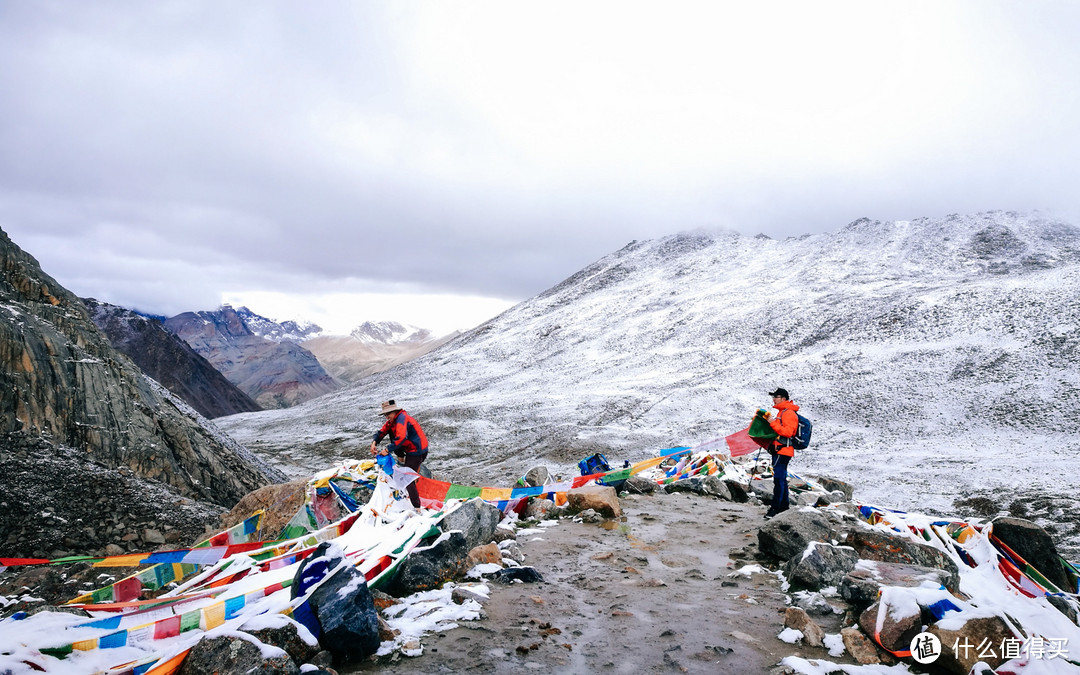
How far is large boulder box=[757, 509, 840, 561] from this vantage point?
7.22 m

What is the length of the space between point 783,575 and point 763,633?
186 cm

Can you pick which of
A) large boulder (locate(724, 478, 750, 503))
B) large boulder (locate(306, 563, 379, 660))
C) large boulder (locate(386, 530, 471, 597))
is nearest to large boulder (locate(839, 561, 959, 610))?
large boulder (locate(386, 530, 471, 597))

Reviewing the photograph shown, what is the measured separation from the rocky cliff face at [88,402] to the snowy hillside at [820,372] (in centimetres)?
1458

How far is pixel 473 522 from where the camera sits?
23.9 feet

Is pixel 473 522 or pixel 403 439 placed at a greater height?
pixel 403 439

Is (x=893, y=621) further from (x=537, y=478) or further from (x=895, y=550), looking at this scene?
(x=537, y=478)

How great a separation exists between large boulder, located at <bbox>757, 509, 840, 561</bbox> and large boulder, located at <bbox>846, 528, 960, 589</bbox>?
1.15ft

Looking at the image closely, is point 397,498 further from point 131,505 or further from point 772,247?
point 772,247

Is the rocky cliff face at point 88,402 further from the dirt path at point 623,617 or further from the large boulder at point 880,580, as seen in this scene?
the large boulder at point 880,580

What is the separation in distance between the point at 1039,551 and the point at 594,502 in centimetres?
619

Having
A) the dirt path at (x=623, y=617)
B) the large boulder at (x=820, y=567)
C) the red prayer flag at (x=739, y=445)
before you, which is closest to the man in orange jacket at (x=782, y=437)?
the dirt path at (x=623, y=617)

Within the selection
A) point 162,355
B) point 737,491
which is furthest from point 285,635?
point 162,355

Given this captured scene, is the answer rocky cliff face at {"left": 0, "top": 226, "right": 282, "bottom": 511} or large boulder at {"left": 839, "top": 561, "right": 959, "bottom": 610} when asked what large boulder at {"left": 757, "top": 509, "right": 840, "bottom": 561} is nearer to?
large boulder at {"left": 839, "top": 561, "right": 959, "bottom": 610}

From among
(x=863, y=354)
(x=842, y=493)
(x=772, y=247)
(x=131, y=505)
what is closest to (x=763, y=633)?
(x=131, y=505)
